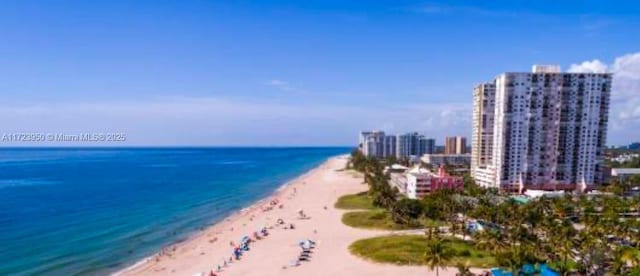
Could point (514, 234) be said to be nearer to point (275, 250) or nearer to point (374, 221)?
point (374, 221)

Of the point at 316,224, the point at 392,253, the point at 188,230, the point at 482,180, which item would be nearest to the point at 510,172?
the point at 482,180

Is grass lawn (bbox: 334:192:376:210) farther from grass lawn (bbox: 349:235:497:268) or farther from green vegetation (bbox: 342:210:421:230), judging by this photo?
grass lawn (bbox: 349:235:497:268)

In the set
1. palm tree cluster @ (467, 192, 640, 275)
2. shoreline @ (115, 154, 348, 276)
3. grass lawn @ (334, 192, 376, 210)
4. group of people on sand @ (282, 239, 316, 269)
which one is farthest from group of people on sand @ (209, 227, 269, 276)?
palm tree cluster @ (467, 192, 640, 275)

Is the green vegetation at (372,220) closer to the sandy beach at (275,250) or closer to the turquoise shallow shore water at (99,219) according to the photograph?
the sandy beach at (275,250)

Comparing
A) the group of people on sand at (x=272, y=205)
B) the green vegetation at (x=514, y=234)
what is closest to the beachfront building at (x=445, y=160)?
the green vegetation at (x=514, y=234)

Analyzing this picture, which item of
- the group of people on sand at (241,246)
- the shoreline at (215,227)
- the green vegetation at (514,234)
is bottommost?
the shoreline at (215,227)

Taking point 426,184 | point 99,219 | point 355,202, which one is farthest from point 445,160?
point 99,219

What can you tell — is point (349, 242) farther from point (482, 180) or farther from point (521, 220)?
point (482, 180)
